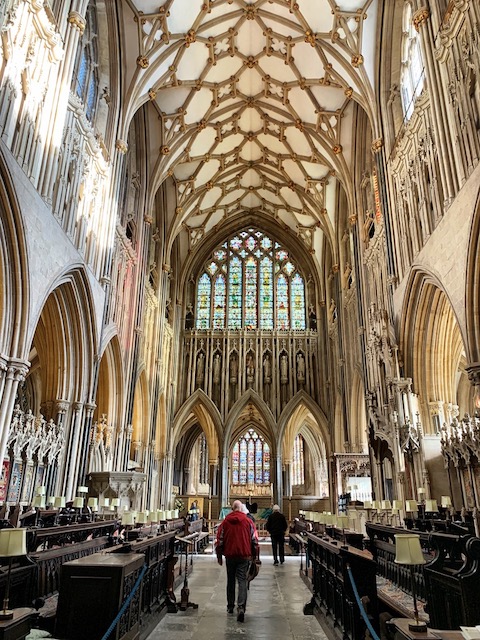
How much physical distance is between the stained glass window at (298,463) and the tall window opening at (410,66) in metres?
21.7

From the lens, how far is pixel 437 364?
12.9 metres

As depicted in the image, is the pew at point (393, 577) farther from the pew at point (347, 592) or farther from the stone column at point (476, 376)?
the stone column at point (476, 376)

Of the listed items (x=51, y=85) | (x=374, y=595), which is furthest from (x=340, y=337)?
(x=374, y=595)

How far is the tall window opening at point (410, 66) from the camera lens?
1392 cm

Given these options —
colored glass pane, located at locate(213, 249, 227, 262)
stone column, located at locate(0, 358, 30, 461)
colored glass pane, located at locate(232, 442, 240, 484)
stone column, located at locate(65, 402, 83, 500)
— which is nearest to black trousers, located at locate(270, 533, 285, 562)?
stone column, located at locate(65, 402, 83, 500)

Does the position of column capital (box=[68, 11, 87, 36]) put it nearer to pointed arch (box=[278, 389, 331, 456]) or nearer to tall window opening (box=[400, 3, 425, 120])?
tall window opening (box=[400, 3, 425, 120])

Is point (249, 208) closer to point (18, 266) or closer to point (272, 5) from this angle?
point (272, 5)

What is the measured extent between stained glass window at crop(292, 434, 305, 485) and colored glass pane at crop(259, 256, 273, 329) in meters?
8.95

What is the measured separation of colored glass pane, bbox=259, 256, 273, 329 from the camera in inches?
1052

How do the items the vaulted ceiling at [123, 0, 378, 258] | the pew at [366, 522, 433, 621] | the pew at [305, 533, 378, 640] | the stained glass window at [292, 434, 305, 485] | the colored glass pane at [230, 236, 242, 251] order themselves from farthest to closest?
the stained glass window at [292, 434, 305, 485] < the colored glass pane at [230, 236, 242, 251] < the vaulted ceiling at [123, 0, 378, 258] < the pew at [366, 522, 433, 621] < the pew at [305, 533, 378, 640]

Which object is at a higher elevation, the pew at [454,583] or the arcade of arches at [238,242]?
the arcade of arches at [238,242]

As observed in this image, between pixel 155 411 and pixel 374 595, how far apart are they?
1669cm

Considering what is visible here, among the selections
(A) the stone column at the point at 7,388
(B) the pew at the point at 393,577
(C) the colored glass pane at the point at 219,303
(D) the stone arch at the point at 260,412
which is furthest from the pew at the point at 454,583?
(C) the colored glass pane at the point at 219,303

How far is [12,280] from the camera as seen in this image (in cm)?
915
